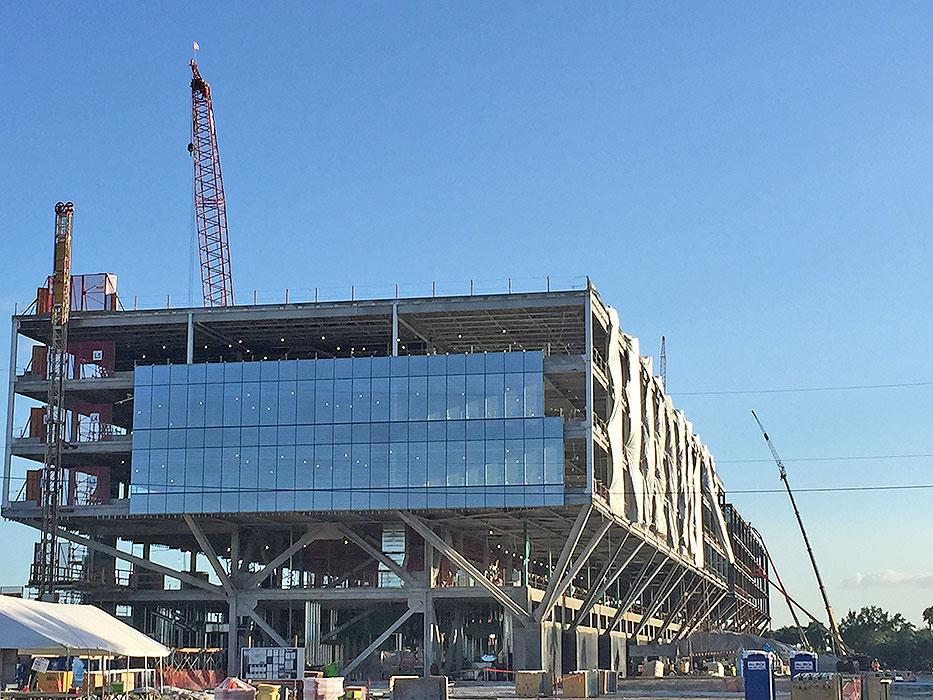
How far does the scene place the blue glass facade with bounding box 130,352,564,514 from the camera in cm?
9650

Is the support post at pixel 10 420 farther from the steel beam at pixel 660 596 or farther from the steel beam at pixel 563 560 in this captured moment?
the steel beam at pixel 660 596

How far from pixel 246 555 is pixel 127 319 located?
788 inches

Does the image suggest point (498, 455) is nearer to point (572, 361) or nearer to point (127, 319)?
point (572, 361)

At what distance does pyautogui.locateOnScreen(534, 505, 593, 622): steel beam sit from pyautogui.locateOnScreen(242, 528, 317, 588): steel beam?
57.0ft

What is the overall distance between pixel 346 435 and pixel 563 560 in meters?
17.4

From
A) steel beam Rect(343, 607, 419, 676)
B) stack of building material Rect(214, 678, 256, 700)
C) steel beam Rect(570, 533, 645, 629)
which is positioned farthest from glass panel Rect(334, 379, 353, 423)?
stack of building material Rect(214, 678, 256, 700)

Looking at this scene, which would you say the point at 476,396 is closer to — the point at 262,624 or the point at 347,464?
the point at 347,464

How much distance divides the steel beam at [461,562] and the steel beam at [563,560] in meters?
1.42

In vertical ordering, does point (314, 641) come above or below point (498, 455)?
below

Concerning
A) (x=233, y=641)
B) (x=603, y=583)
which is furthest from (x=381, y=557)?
(x=603, y=583)

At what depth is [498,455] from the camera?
3802 inches

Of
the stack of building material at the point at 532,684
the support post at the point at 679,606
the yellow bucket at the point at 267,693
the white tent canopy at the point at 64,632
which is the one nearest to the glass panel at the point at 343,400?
the stack of building material at the point at 532,684

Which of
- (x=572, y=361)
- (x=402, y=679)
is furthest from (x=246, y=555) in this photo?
(x=402, y=679)

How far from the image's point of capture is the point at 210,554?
346ft
